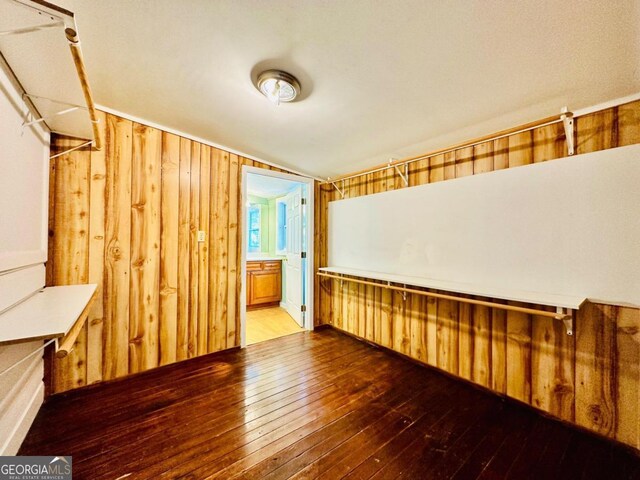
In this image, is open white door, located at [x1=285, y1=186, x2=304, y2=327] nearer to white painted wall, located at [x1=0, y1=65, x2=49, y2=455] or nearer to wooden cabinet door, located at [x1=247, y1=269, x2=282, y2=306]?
wooden cabinet door, located at [x1=247, y1=269, x2=282, y2=306]

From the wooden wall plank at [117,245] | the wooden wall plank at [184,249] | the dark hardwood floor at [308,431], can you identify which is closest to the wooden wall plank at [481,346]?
the dark hardwood floor at [308,431]

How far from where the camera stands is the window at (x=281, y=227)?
4926mm

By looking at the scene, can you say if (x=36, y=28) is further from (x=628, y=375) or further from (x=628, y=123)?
(x=628, y=375)

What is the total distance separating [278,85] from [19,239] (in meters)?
1.73

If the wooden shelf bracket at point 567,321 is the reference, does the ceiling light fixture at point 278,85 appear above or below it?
above

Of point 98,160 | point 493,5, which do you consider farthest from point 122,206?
point 493,5

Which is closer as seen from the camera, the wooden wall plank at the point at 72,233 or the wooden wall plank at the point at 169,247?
the wooden wall plank at the point at 72,233

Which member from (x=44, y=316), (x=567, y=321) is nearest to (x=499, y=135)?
(x=567, y=321)

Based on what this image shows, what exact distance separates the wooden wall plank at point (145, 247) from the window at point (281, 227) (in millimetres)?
2684

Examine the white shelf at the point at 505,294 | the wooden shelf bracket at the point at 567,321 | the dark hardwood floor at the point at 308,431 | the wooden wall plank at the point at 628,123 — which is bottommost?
the dark hardwood floor at the point at 308,431

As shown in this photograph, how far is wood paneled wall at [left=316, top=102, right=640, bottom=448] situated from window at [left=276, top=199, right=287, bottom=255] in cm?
261

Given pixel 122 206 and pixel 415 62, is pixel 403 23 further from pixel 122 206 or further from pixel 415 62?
pixel 122 206

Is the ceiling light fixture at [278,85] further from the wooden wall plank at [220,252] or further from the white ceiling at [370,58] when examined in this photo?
the wooden wall plank at [220,252]

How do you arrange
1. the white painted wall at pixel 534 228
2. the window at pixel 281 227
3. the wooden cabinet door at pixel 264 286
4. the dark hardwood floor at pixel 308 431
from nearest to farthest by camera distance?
1. the dark hardwood floor at pixel 308 431
2. the white painted wall at pixel 534 228
3. the wooden cabinet door at pixel 264 286
4. the window at pixel 281 227
